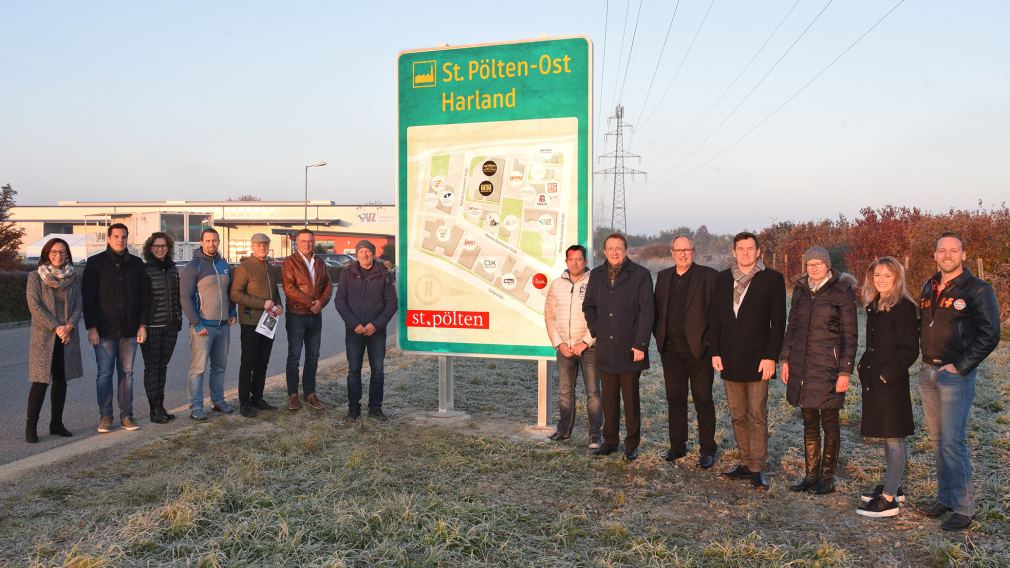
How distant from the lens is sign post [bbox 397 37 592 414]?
783 cm

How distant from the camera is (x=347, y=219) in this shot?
75.9 meters

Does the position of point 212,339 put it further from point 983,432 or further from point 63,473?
point 983,432

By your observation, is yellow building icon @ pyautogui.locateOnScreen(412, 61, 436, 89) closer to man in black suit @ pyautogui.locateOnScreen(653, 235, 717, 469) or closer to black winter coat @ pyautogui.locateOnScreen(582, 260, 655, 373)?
black winter coat @ pyautogui.locateOnScreen(582, 260, 655, 373)

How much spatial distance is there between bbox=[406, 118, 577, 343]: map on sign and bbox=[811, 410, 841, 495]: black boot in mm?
3025

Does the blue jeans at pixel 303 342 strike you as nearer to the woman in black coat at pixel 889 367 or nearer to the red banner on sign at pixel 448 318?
the red banner on sign at pixel 448 318

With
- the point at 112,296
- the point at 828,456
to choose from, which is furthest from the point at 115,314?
the point at 828,456

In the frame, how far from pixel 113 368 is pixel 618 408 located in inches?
194

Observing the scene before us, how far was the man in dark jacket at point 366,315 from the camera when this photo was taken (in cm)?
822

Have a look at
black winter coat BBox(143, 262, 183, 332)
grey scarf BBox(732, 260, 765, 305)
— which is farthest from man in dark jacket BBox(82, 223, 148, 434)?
grey scarf BBox(732, 260, 765, 305)

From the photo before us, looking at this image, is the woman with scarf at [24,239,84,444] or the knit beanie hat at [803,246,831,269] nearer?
the knit beanie hat at [803,246,831,269]

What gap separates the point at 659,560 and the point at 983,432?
5021mm

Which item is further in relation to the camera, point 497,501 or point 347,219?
point 347,219

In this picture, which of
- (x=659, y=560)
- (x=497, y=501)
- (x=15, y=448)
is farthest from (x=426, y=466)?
(x=15, y=448)

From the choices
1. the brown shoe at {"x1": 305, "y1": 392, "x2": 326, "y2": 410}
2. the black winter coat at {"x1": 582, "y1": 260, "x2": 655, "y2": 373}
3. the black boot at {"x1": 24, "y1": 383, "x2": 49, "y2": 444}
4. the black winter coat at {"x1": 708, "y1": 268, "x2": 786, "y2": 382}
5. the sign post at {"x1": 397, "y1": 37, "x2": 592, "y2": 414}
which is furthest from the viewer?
the brown shoe at {"x1": 305, "y1": 392, "x2": 326, "y2": 410}
